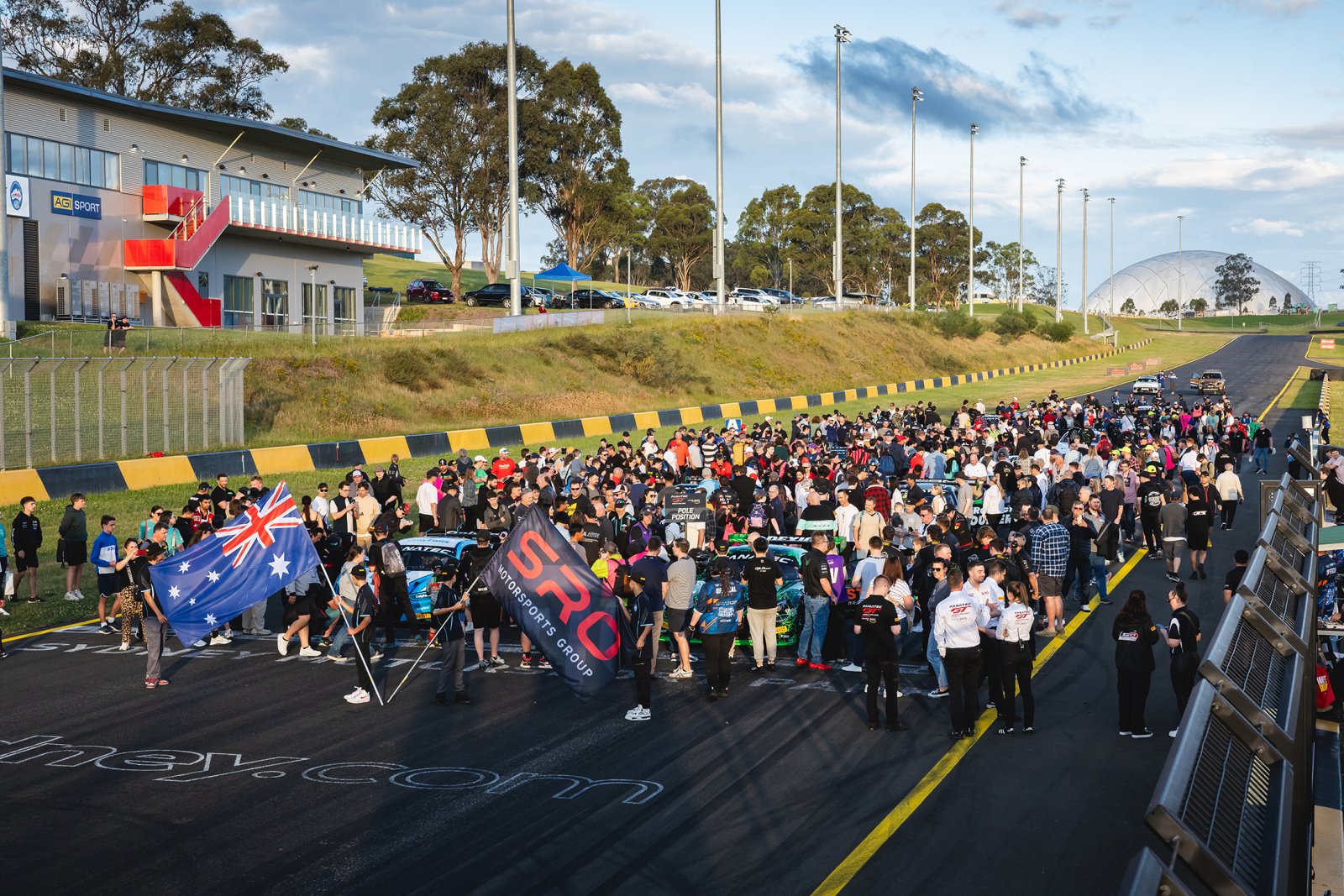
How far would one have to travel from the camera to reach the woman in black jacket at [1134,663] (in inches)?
458

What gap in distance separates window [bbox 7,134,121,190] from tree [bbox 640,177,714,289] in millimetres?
75065

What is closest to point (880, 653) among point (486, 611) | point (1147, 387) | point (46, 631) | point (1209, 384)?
point (486, 611)

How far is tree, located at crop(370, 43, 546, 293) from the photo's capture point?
71375 millimetres

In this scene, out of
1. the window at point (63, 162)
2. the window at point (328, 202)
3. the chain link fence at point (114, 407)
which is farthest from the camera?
the window at point (328, 202)

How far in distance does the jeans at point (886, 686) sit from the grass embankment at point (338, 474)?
39.7ft

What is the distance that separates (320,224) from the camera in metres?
51.8

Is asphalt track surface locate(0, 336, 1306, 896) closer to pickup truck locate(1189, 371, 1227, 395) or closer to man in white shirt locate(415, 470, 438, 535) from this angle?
man in white shirt locate(415, 470, 438, 535)

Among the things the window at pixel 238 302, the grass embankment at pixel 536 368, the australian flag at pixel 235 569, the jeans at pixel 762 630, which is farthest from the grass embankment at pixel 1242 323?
the australian flag at pixel 235 569

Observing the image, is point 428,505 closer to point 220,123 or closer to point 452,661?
point 452,661

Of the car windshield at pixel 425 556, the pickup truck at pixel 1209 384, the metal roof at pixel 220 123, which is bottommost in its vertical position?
the car windshield at pixel 425 556

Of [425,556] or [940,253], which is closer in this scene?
[425,556]

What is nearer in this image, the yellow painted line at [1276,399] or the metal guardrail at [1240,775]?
the metal guardrail at [1240,775]

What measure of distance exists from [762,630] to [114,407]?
1859 cm

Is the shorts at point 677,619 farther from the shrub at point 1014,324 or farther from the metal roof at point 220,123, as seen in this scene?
the shrub at point 1014,324
